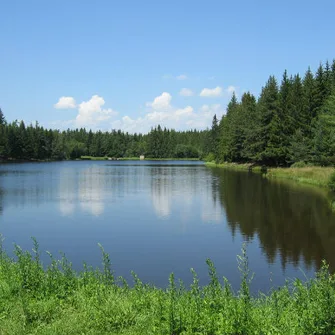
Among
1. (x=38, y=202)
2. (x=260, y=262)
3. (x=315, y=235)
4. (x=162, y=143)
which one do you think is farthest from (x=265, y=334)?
(x=162, y=143)

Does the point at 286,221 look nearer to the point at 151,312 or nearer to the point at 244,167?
the point at 151,312

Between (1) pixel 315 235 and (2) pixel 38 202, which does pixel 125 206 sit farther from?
(1) pixel 315 235

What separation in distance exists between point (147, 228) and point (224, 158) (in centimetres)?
8400

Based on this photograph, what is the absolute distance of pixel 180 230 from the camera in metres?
23.7

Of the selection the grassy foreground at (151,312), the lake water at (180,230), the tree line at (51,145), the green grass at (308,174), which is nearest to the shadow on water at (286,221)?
the lake water at (180,230)

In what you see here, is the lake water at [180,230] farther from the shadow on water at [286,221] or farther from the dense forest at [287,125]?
the dense forest at [287,125]

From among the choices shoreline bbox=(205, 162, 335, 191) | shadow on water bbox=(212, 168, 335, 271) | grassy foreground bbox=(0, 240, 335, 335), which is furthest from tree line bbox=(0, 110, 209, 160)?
grassy foreground bbox=(0, 240, 335, 335)

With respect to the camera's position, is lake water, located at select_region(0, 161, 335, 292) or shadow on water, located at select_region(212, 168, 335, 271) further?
shadow on water, located at select_region(212, 168, 335, 271)

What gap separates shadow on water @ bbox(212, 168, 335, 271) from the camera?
1883 centimetres

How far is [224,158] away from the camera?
106 meters

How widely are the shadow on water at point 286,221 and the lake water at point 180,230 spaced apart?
5 centimetres

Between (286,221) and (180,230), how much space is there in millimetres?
7825

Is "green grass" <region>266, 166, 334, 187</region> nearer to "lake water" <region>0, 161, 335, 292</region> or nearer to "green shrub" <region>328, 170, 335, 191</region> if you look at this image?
"green shrub" <region>328, 170, 335, 191</region>

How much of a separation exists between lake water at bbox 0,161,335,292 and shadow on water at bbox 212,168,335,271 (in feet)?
0.17
